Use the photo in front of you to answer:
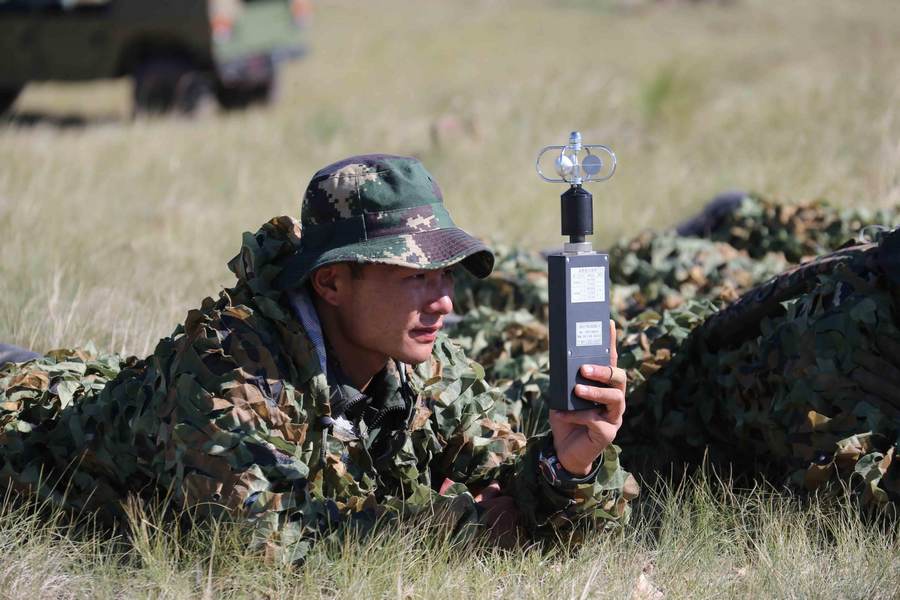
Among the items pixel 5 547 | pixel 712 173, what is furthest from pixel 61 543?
pixel 712 173

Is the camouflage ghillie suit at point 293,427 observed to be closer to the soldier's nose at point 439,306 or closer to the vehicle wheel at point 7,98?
the soldier's nose at point 439,306

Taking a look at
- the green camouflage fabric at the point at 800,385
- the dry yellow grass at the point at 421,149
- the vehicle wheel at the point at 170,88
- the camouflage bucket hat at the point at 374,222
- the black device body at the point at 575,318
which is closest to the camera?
the black device body at the point at 575,318

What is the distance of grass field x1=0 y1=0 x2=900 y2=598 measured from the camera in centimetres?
291

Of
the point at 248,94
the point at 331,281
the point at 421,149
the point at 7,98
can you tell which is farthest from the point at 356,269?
the point at 7,98

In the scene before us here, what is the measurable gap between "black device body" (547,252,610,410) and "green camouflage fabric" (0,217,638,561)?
Answer: 0.34 meters

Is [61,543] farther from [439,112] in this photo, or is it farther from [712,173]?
[439,112]

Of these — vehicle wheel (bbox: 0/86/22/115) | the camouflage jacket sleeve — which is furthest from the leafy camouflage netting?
vehicle wheel (bbox: 0/86/22/115)

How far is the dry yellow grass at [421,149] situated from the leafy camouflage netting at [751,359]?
1.35 metres

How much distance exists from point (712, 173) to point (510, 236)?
2348 mm

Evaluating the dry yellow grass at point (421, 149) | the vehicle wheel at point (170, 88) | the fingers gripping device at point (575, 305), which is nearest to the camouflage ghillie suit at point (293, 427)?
the fingers gripping device at point (575, 305)

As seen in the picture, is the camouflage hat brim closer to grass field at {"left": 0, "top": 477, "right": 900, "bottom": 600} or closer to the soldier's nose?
the soldier's nose

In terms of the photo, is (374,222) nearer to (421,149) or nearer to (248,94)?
(421,149)

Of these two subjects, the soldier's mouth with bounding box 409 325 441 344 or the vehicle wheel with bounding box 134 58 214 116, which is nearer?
the soldier's mouth with bounding box 409 325 441 344

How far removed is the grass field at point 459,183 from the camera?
9.56ft
